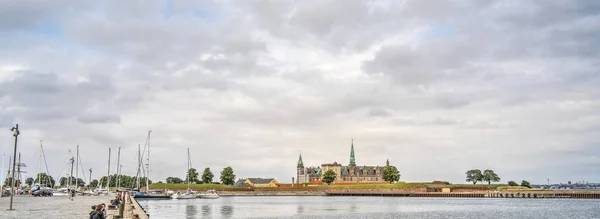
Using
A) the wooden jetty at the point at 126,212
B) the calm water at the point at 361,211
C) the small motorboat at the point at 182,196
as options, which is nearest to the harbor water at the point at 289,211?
the calm water at the point at 361,211

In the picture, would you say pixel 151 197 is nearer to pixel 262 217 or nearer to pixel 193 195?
pixel 193 195

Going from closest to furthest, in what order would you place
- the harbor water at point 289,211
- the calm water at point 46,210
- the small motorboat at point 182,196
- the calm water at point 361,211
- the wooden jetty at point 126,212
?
the wooden jetty at point 126,212 → the calm water at point 46,210 → the harbor water at point 289,211 → the calm water at point 361,211 → the small motorboat at point 182,196

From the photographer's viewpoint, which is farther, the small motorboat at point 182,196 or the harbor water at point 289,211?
the small motorboat at point 182,196

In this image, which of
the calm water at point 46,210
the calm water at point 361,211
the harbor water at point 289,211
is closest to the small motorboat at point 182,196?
the calm water at point 361,211

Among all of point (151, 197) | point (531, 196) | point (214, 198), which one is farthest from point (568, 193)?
point (151, 197)

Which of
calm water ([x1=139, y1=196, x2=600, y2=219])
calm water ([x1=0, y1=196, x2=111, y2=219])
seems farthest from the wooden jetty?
calm water ([x1=139, y1=196, x2=600, y2=219])

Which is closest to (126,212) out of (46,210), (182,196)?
(46,210)

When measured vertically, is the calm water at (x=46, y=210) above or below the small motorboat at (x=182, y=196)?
above

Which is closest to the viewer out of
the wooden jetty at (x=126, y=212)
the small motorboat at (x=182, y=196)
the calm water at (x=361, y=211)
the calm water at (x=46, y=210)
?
the wooden jetty at (x=126, y=212)

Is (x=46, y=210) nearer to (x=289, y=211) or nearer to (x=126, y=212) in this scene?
(x=126, y=212)

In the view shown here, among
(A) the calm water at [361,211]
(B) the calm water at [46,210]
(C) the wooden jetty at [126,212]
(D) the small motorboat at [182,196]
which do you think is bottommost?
(A) the calm water at [361,211]

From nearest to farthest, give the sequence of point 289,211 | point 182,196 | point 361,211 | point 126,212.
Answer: point 126,212, point 289,211, point 361,211, point 182,196

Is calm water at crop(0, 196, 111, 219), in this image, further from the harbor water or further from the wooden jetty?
the wooden jetty

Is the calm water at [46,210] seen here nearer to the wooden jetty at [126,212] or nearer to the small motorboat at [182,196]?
the wooden jetty at [126,212]
